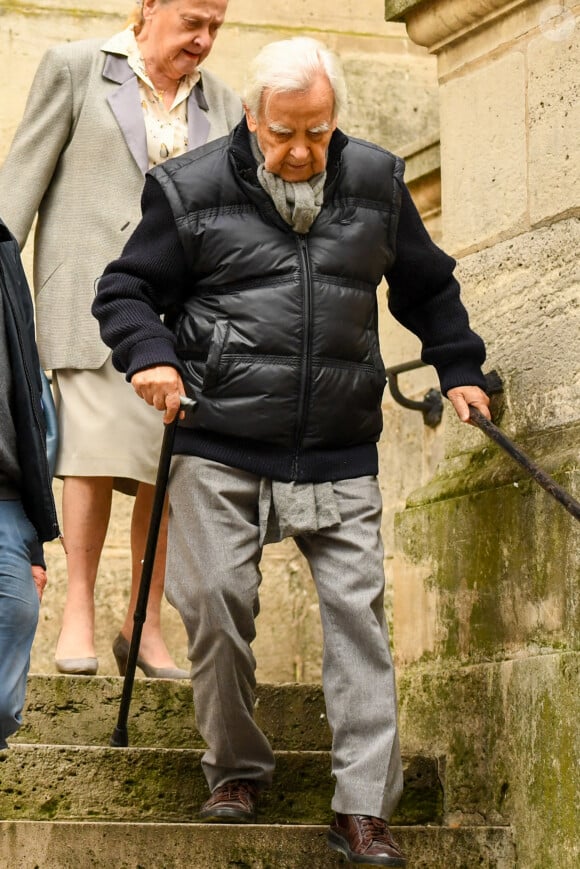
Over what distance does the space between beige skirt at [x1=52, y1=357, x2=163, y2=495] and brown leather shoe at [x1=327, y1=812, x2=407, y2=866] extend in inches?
53.6

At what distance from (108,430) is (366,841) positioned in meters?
1.59

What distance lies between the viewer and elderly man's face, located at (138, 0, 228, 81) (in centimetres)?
493

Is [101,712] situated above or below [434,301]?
below

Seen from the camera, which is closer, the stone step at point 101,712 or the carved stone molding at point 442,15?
the stone step at point 101,712

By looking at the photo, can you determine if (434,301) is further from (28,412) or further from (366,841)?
(366,841)

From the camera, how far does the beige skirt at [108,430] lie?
500cm

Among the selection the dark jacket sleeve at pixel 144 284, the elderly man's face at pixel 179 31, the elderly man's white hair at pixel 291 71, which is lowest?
the dark jacket sleeve at pixel 144 284

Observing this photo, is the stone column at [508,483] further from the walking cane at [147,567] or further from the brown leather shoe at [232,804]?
the walking cane at [147,567]

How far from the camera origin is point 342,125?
7.48 metres

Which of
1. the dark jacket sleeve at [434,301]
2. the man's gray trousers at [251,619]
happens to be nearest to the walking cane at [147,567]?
the man's gray trousers at [251,619]

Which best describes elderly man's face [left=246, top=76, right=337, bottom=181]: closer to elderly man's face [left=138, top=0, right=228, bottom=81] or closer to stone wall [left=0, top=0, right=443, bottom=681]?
elderly man's face [left=138, top=0, right=228, bottom=81]

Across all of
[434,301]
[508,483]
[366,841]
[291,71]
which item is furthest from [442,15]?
[366,841]

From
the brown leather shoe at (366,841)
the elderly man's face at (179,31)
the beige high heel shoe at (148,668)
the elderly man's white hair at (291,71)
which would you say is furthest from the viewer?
the beige high heel shoe at (148,668)

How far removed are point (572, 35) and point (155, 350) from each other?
58.7 inches
